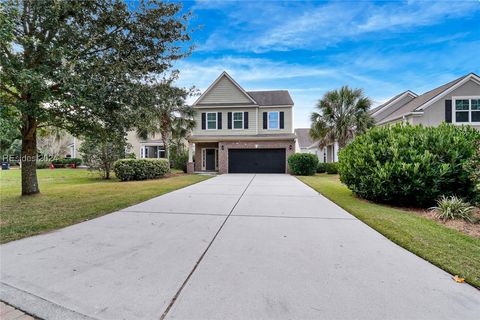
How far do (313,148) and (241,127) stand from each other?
1598cm

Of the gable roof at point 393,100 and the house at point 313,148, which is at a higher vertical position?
the gable roof at point 393,100

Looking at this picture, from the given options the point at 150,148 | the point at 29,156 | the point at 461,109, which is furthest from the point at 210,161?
the point at 461,109

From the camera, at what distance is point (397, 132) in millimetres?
7484

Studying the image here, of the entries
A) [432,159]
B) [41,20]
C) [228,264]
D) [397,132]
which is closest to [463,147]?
[432,159]

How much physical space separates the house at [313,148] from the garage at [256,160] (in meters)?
3.69

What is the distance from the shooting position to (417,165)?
6.12 m

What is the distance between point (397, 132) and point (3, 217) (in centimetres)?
1120

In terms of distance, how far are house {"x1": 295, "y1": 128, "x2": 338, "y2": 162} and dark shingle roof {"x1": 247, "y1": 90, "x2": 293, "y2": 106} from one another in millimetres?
4322

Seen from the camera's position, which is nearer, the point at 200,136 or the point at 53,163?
the point at 200,136

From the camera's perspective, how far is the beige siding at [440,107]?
50.6ft

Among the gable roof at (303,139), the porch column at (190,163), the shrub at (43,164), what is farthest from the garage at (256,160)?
the shrub at (43,164)

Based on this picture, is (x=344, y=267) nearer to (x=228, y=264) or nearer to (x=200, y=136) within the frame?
(x=228, y=264)

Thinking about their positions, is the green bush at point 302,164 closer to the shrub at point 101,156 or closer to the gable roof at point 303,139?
the shrub at point 101,156

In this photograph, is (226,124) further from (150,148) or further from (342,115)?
(150,148)
